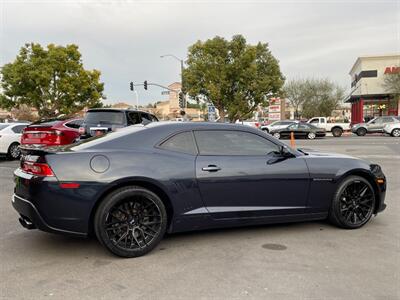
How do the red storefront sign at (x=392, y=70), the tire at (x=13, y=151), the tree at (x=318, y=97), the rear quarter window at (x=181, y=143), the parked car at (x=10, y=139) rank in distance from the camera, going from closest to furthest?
the rear quarter window at (x=181, y=143), the parked car at (x=10, y=139), the tire at (x=13, y=151), the red storefront sign at (x=392, y=70), the tree at (x=318, y=97)

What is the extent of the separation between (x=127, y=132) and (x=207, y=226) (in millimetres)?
1451

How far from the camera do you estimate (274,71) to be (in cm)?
→ 3494

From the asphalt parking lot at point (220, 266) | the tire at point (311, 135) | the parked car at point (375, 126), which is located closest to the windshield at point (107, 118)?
the asphalt parking lot at point (220, 266)

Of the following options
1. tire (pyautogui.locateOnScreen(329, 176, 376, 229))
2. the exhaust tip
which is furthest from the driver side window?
the exhaust tip

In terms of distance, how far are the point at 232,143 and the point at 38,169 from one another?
7.23 ft

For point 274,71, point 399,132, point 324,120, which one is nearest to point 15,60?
point 274,71

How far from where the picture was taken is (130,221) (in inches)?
159

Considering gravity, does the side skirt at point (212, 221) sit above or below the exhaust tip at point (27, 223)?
below

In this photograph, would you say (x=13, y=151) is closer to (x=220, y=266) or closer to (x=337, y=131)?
(x=220, y=266)

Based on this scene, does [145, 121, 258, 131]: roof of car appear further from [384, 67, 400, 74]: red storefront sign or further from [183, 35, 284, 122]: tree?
[384, 67, 400, 74]: red storefront sign

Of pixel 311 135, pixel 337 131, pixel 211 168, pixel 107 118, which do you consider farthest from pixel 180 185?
pixel 337 131

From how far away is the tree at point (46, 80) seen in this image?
113 ft

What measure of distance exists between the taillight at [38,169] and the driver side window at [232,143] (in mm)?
1670

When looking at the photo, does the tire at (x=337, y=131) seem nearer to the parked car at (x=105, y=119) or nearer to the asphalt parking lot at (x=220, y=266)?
the parked car at (x=105, y=119)
